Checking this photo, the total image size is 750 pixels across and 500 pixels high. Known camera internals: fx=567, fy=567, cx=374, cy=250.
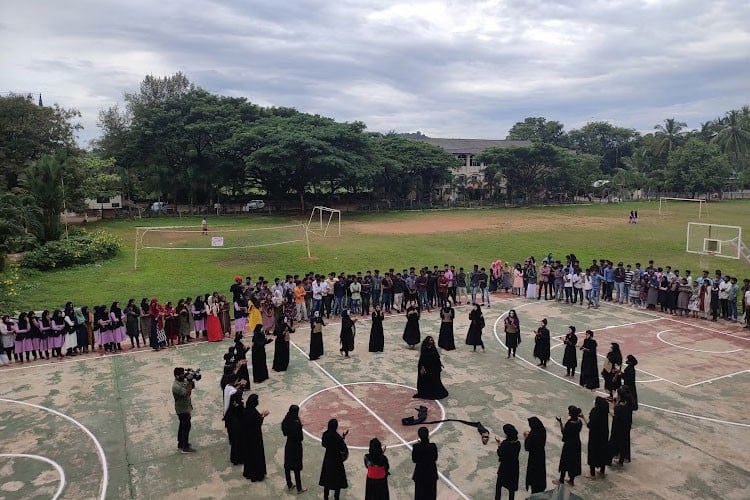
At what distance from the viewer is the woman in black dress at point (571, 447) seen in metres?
9.23

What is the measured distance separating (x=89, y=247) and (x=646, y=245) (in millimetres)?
32730

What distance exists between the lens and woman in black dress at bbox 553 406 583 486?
9227 mm

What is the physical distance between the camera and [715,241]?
29016 millimetres

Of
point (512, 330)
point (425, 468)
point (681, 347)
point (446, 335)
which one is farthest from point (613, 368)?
point (681, 347)

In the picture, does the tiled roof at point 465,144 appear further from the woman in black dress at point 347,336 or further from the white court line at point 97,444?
the white court line at point 97,444

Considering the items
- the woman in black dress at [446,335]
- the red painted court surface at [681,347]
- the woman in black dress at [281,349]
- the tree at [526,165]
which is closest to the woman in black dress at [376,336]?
the woman in black dress at [446,335]

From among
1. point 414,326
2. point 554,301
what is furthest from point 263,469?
point 554,301

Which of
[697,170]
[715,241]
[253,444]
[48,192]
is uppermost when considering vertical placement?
[697,170]

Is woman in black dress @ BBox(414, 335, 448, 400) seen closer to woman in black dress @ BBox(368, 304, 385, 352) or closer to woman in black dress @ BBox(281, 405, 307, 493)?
woman in black dress @ BBox(368, 304, 385, 352)

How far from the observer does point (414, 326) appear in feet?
55.2

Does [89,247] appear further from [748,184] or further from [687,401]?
[748,184]

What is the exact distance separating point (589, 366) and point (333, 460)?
738 centimetres

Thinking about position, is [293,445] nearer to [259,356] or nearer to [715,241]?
[259,356]

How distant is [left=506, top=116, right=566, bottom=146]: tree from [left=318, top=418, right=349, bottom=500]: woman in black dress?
3784 inches
